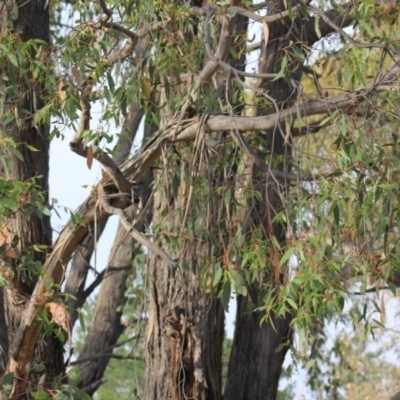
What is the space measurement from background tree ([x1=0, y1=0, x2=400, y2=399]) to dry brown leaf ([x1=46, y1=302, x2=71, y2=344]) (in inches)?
0.6

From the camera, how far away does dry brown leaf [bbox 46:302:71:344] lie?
17.2 feet

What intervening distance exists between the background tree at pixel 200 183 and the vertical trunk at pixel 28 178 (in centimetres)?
1

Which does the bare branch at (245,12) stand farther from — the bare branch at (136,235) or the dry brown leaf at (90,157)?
the bare branch at (136,235)

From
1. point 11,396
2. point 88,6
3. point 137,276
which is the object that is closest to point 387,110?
point 88,6

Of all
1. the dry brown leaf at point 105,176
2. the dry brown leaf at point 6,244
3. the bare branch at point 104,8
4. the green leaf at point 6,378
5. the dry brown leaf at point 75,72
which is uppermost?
the bare branch at point 104,8

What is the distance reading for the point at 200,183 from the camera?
609cm

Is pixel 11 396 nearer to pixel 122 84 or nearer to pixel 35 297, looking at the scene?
pixel 35 297

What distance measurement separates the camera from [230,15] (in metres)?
5.24

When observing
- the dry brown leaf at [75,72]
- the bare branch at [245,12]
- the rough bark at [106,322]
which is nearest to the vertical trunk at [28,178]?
the dry brown leaf at [75,72]

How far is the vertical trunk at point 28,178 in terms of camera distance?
645 cm

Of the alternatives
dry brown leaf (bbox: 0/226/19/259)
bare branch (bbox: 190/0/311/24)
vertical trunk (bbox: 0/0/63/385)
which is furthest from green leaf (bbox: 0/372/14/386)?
bare branch (bbox: 190/0/311/24)

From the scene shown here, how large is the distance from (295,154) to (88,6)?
175 cm

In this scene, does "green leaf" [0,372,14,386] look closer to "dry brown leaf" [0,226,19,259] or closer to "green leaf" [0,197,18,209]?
"dry brown leaf" [0,226,19,259]

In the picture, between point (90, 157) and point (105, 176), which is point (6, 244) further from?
point (90, 157)
